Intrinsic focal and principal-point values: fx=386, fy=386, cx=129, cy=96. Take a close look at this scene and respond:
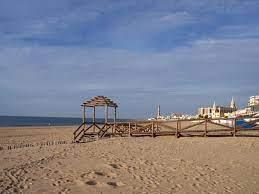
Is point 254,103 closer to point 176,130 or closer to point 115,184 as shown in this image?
point 176,130

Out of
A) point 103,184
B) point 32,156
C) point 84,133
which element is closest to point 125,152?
point 32,156

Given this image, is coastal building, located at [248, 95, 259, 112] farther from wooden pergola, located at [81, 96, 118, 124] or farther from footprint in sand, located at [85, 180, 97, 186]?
footprint in sand, located at [85, 180, 97, 186]

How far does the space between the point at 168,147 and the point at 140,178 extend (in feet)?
18.3

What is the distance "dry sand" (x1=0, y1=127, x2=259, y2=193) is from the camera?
9.34 meters

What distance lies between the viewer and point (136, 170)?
11102 millimetres

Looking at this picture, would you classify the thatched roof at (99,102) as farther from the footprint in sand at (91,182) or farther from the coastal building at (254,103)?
the coastal building at (254,103)

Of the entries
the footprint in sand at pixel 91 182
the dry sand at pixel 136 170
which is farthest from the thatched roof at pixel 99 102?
the footprint in sand at pixel 91 182

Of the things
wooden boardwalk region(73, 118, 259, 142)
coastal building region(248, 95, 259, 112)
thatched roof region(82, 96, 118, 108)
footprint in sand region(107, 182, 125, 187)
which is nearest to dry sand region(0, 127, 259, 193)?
footprint in sand region(107, 182, 125, 187)

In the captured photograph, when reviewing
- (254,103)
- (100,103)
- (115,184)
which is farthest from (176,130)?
(254,103)

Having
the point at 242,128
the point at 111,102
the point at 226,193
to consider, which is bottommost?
→ the point at 226,193

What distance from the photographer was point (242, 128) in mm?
19094

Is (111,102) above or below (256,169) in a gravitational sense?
above

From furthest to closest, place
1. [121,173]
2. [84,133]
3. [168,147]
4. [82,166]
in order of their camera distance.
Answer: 1. [84,133]
2. [168,147]
3. [82,166]
4. [121,173]

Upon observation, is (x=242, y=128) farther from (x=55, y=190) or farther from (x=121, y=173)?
(x=55, y=190)
